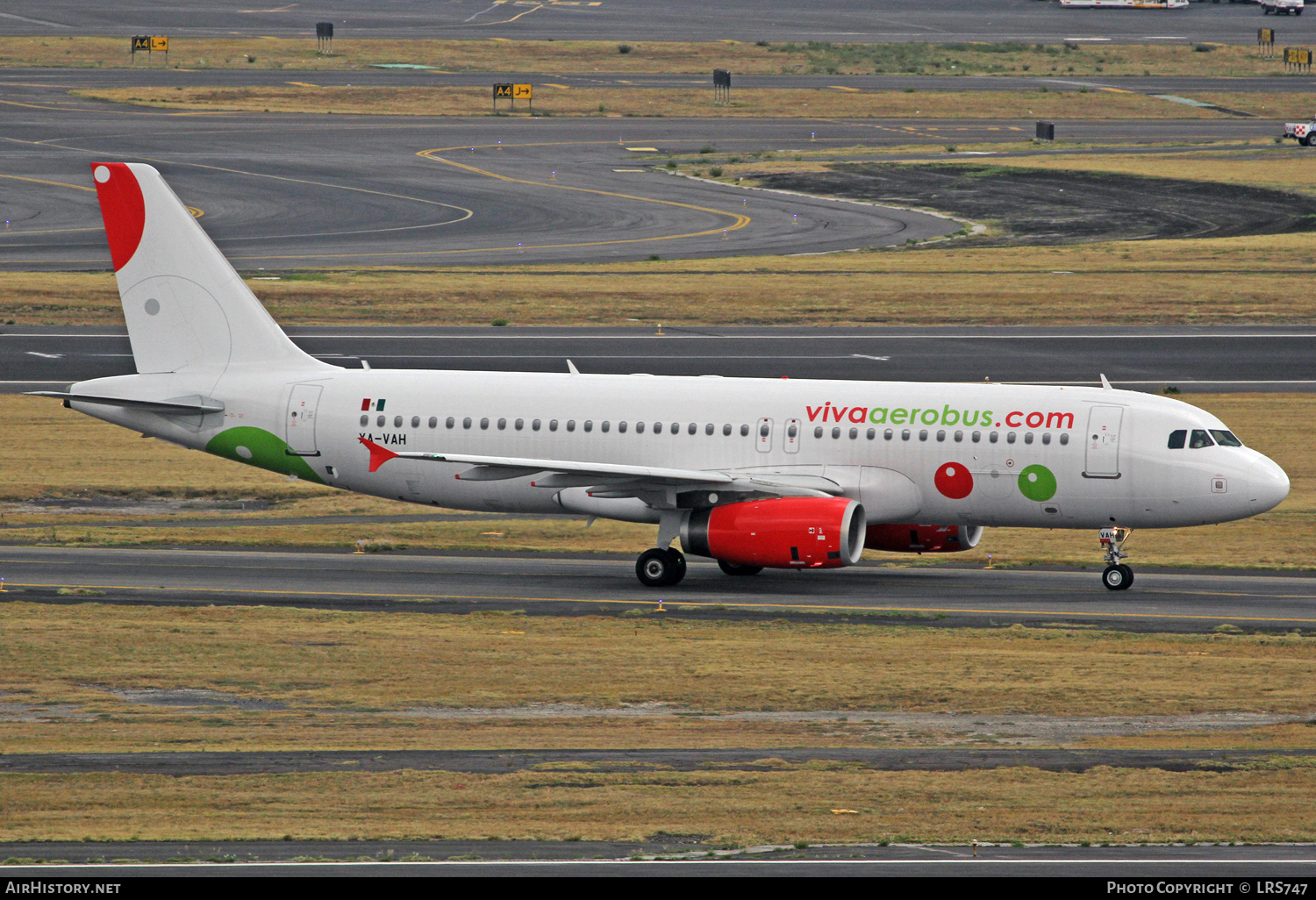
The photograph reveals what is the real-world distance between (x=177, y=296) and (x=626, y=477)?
12.4 meters

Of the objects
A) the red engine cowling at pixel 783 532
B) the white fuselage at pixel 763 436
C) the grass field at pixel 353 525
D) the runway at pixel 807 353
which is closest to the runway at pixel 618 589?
the red engine cowling at pixel 783 532

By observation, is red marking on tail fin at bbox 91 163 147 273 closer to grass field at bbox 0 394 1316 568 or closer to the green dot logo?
grass field at bbox 0 394 1316 568

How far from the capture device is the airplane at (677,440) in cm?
3706

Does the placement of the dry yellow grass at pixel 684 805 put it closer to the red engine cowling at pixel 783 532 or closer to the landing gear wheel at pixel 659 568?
the red engine cowling at pixel 783 532

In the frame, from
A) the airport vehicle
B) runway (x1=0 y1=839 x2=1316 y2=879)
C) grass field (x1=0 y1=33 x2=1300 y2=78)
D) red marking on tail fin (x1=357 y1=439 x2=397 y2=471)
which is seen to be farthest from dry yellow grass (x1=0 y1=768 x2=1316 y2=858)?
grass field (x1=0 y1=33 x2=1300 y2=78)

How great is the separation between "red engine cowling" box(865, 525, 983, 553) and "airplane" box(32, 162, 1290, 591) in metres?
0.04

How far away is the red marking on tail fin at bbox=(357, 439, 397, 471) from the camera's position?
40031 mm

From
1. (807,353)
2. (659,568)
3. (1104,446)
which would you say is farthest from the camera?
(807,353)

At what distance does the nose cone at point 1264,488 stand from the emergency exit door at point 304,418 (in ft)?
68.2

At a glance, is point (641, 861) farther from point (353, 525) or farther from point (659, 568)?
point (353, 525)

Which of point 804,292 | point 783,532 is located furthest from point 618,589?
point 804,292

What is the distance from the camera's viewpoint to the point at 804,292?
78.5 metres
